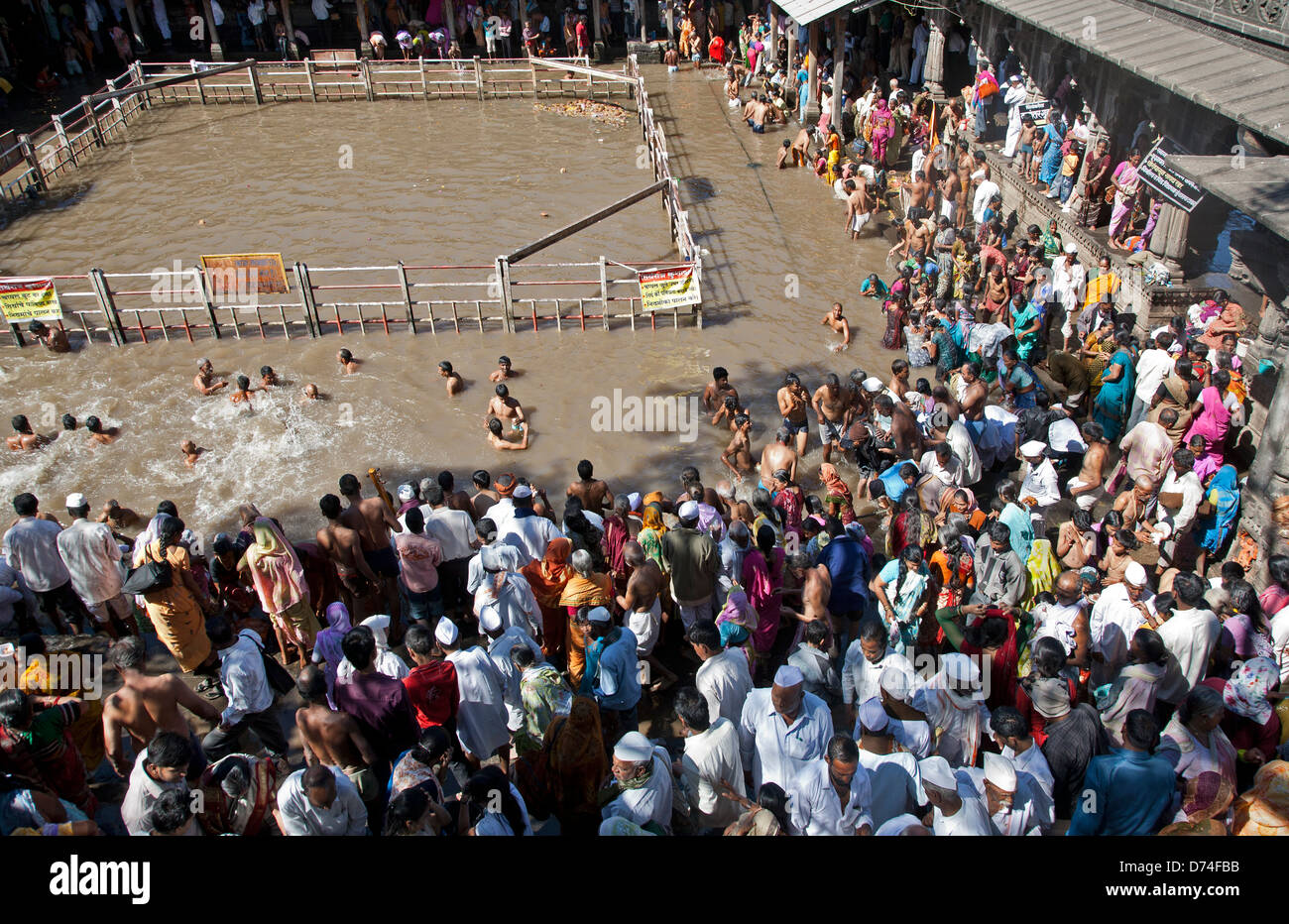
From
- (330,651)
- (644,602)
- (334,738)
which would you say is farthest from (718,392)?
(334,738)

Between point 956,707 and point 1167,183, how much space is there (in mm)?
9104

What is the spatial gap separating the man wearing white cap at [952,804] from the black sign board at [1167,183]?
366 inches

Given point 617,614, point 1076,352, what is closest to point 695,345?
point 1076,352

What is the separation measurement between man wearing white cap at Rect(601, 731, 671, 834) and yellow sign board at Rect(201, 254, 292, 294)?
10.9 meters

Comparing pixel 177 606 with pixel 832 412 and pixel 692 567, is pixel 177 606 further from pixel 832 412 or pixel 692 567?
pixel 832 412

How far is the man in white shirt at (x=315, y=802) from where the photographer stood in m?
4.76

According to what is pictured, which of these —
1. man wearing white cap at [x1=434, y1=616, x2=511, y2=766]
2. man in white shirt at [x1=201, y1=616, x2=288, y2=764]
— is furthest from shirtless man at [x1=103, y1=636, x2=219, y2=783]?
man wearing white cap at [x1=434, y1=616, x2=511, y2=766]

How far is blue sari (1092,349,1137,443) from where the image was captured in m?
9.81

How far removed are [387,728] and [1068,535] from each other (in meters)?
5.71

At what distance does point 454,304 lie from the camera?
43.6ft

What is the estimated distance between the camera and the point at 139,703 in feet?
19.3

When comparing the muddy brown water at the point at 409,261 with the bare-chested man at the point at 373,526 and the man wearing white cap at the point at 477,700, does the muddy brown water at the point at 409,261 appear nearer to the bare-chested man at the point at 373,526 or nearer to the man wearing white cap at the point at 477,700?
the bare-chested man at the point at 373,526

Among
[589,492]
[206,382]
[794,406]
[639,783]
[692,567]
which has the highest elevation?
[639,783]

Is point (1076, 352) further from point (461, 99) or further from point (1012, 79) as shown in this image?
point (461, 99)
